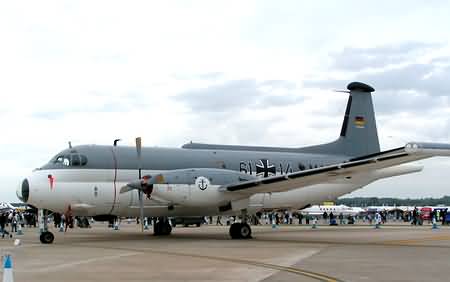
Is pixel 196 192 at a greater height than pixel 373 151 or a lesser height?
lesser

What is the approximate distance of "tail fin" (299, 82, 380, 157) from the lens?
99.6 feet

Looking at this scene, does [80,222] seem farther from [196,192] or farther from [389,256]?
[389,256]

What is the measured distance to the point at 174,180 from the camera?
2178 centimetres

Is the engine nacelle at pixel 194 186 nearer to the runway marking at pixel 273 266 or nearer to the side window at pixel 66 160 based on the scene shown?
the side window at pixel 66 160

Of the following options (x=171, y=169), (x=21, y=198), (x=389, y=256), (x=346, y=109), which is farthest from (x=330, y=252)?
(x=346, y=109)

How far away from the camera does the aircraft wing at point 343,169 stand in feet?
60.5

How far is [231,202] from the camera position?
23094mm

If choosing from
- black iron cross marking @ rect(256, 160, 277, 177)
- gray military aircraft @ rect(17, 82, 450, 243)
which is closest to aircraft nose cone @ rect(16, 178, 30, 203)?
gray military aircraft @ rect(17, 82, 450, 243)

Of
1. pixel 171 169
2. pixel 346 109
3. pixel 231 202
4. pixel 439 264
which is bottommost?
pixel 439 264

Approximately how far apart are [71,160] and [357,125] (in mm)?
15355

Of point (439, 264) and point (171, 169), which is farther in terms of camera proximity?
point (171, 169)

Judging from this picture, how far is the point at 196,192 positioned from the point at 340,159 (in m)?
10.1

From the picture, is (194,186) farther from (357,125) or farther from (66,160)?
(357,125)

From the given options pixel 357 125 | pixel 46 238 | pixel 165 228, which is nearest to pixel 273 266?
pixel 46 238
